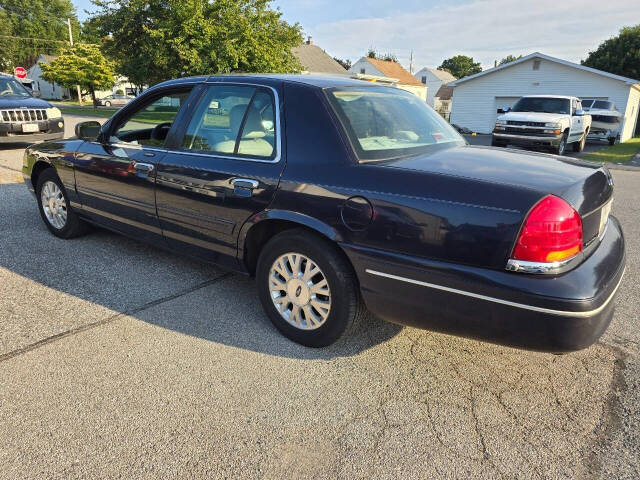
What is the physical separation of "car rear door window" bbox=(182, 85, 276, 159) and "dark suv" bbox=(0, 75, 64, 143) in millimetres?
9302

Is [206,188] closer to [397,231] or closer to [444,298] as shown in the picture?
[397,231]

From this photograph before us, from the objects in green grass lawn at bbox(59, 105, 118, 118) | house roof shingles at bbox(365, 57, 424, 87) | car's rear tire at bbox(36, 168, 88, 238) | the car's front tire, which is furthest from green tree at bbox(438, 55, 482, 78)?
car's rear tire at bbox(36, 168, 88, 238)

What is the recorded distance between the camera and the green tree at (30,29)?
246ft

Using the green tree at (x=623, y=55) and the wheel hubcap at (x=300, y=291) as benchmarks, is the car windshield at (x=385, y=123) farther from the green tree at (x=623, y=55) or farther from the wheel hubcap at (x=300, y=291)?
the green tree at (x=623, y=55)

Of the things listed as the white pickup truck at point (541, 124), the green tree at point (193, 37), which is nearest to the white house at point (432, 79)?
the green tree at point (193, 37)

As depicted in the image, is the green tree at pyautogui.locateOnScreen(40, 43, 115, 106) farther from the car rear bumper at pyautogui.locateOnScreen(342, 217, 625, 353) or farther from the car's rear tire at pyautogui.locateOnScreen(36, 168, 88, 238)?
the car rear bumper at pyautogui.locateOnScreen(342, 217, 625, 353)

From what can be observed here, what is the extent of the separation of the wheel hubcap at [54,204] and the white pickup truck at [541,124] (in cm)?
1244

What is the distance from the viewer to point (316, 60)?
150 ft

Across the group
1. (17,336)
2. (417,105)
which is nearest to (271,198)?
(417,105)

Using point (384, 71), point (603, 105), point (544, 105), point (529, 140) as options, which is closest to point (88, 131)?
point (529, 140)

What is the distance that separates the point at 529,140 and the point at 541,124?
557 millimetres

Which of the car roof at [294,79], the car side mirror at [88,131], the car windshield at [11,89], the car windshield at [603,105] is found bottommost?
the car side mirror at [88,131]

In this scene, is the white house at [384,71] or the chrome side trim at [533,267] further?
the white house at [384,71]

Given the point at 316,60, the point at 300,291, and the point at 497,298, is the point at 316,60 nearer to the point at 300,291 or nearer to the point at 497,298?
the point at 300,291
